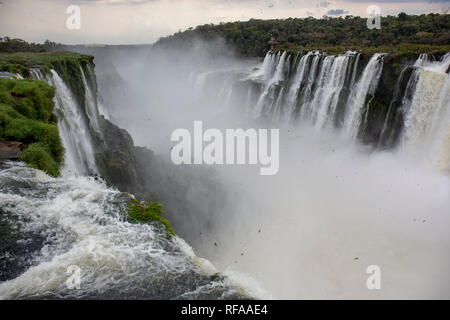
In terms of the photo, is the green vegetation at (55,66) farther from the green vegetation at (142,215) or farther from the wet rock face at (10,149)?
the green vegetation at (142,215)

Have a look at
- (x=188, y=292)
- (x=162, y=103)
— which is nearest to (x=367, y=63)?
(x=188, y=292)

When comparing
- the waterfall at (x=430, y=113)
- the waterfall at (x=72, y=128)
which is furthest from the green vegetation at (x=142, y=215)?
the waterfall at (x=430, y=113)

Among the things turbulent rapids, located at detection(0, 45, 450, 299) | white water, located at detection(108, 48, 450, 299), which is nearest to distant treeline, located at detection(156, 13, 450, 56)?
turbulent rapids, located at detection(0, 45, 450, 299)

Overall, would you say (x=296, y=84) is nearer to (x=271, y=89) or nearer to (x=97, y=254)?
(x=271, y=89)

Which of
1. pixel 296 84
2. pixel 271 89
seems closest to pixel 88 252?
pixel 296 84

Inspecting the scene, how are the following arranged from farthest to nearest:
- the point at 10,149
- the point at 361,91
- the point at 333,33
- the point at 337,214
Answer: the point at 333,33 < the point at 361,91 < the point at 337,214 < the point at 10,149
